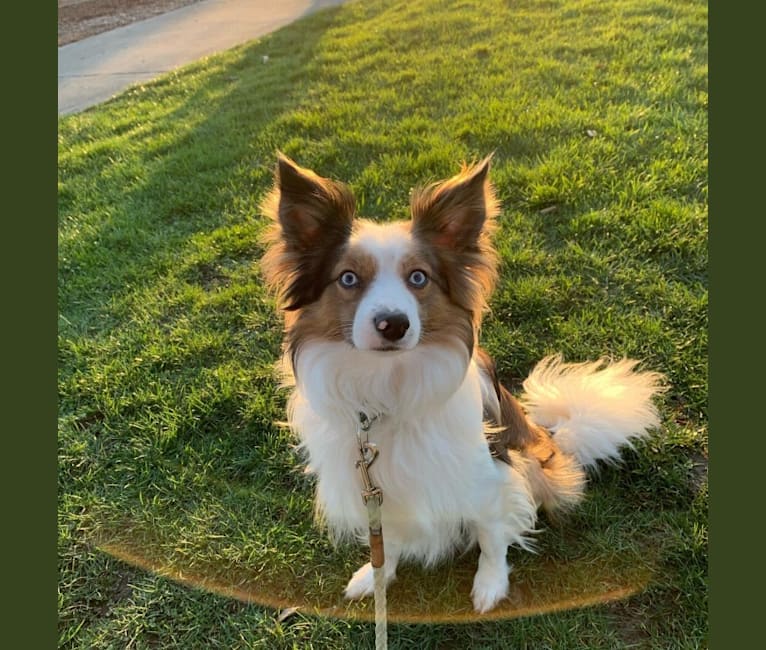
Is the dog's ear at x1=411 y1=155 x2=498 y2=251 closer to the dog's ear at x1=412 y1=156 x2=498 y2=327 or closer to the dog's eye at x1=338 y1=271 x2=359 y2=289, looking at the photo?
the dog's ear at x1=412 y1=156 x2=498 y2=327

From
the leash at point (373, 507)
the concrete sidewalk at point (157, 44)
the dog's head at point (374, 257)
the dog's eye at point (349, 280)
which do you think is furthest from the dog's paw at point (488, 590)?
the concrete sidewalk at point (157, 44)

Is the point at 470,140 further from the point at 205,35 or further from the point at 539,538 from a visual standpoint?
the point at 205,35

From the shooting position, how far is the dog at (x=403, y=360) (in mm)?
2416

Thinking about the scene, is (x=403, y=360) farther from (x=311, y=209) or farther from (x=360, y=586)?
(x=360, y=586)

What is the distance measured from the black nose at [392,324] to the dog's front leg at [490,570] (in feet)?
3.70

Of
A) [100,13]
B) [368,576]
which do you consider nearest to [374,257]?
[368,576]

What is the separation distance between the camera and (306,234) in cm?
255

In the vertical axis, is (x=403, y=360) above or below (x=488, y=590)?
above

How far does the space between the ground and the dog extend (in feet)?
45.7

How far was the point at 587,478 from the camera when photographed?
326cm

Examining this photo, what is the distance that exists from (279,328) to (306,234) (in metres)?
2.09

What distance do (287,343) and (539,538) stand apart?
1.61m

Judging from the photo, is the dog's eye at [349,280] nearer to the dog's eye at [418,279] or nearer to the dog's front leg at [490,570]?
the dog's eye at [418,279]

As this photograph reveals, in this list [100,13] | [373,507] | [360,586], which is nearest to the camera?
[373,507]
